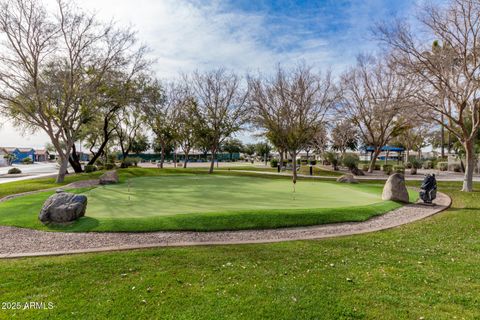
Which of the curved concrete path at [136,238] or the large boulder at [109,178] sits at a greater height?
the large boulder at [109,178]

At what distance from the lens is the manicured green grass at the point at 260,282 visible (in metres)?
3.30

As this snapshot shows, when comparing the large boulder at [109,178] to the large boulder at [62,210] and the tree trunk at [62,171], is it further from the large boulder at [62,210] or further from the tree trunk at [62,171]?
the large boulder at [62,210]

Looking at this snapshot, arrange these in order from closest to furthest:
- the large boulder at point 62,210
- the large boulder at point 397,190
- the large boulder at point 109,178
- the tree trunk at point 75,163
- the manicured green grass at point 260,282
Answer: the manicured green grass at point 260,282 < the large boulder at point 62,210 < the large boulder at point 397,190 < the large boulder at point 109,178 < the tree trunk at point 75,163

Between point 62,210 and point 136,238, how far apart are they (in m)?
2.87

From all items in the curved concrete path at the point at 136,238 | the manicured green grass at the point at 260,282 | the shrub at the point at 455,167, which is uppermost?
the shrub at the point at 455,167

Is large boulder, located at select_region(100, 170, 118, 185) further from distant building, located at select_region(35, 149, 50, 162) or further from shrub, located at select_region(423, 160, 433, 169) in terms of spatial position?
distant building, located at select_region(35, 149, 50, 162)

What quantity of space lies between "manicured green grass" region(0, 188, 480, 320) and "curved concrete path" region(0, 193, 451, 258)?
0.49 metres

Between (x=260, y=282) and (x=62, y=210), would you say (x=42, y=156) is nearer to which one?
(x=62, y=210)

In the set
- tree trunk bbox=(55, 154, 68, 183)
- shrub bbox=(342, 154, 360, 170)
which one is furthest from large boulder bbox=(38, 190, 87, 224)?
shrub bbox=(342, 154, 360, 170)

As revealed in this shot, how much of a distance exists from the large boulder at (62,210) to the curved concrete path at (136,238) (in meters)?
0.59

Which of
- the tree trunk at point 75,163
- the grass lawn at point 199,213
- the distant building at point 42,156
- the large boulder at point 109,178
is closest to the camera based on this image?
the grass lawn at point 199,213

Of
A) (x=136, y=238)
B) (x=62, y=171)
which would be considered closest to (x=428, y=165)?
(x=136, y=238)

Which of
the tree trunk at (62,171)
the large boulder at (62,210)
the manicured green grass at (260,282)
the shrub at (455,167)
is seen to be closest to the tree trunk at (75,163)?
the tree trunk at (62,171)

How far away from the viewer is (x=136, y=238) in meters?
6.48
